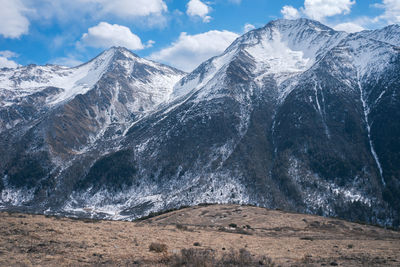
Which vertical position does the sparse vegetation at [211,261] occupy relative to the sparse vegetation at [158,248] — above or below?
above

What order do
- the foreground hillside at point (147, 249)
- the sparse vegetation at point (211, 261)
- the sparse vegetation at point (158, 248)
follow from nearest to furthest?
the sparse vegetation at point (211, 261), the foreground hillside at point (147, 249), the sparse vegetation at point (158, 248)

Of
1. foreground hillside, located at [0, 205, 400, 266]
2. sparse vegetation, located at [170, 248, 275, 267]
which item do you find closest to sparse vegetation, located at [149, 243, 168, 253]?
foreground hillside, located at [0, 205, 400, 266]

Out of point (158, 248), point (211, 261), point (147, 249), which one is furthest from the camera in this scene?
point (147, 249)

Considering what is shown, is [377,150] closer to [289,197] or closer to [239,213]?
[289,197]

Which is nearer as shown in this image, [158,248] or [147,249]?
[158,248]

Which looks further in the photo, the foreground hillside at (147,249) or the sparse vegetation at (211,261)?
the foreground hillside at (147,249)

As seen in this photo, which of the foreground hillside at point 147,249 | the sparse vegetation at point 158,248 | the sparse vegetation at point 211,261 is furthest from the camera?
the sparse vegetation at point 158,248

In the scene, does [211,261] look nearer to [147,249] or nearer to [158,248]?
[158,248]

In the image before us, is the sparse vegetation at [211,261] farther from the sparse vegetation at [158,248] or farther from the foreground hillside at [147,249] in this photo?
the sparse vegetation at [158,248]

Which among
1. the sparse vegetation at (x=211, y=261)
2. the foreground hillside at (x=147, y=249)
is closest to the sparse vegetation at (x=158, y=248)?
the foreground hillside at (x=147, y=249)

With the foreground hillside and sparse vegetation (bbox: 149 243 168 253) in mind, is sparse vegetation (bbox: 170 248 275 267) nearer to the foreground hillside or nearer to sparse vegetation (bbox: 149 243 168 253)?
the foreground hillside

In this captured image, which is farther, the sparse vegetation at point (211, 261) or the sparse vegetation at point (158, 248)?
the sparse vegetation at point (158, 248)

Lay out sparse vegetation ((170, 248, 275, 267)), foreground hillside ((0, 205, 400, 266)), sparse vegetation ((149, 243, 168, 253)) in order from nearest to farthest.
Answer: sparse vegetation ((170, 248, 275, 267))
foreground hillside ((0, 205, 400, 266))
sparse vegetation ((149, 243, 168, 253))

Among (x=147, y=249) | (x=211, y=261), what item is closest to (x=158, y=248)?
(x=147, y=249)
